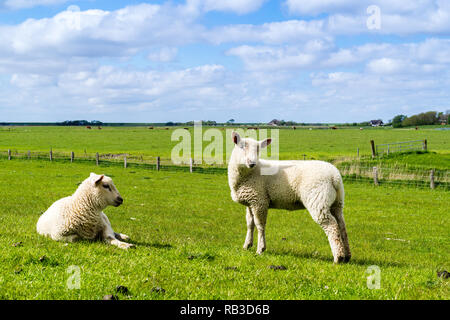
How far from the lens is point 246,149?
936 centimetres

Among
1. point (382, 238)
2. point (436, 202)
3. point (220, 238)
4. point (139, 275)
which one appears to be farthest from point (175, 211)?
point (436, 202)

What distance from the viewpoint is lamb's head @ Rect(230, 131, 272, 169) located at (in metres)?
9.11

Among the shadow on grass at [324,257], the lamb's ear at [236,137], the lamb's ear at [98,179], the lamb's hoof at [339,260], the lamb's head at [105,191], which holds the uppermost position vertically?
the lamb's ear at [236,137]

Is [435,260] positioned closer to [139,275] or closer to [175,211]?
[139,275]

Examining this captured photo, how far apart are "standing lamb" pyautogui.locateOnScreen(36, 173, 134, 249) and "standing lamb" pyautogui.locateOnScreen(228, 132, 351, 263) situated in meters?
2.94

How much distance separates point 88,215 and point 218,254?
3.14m

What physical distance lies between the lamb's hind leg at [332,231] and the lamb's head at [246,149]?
5.82 feet

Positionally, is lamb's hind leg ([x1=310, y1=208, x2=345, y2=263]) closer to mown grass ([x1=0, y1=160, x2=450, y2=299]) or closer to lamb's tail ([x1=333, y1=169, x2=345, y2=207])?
mown grass ([x1=0, y1=160, x2=450, y2=299])

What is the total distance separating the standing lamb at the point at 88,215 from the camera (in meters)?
9.34

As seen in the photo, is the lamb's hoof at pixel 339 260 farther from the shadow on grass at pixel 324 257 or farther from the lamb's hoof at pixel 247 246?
the lamb's hoof at pixel 247 246

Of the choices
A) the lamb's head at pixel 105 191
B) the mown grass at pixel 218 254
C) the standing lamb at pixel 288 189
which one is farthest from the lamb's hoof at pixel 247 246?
the lamb's head at pixel 105 191

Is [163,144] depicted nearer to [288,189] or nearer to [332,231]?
[288,189]

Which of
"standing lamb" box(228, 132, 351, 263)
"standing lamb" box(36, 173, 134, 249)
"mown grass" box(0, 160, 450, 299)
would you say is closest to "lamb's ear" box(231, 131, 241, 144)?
"standing lamb" box(228, 132, 351, 263)
